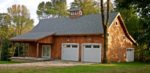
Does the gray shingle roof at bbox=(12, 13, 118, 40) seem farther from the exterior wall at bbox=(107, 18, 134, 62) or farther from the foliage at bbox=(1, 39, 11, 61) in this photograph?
the foliage at bbox=(1, 39, 11, 61)

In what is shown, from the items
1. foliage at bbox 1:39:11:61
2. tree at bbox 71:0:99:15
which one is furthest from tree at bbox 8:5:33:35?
foliage at bbox 1:39:11:61

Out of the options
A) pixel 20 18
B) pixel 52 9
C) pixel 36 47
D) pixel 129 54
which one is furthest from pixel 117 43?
pixel 52 9

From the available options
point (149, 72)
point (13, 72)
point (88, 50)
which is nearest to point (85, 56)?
point (88, 50)

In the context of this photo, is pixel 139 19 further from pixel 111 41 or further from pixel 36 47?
pixel 36 47

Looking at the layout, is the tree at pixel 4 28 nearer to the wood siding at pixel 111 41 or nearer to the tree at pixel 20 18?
the tree at pixel 20 18

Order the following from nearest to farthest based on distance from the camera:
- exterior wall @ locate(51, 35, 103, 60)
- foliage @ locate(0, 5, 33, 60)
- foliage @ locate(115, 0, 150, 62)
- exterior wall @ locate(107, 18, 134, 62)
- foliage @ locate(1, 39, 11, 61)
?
foliage @ locate(115, 0, 150, 62), exterior wall @ locate(51, 35, 103, 60), exterior wall @ locate(107, 18, 134, 62), foliage @ locate(1, 39, 11, 61), foliage @ locate(0, 5, 33, 60)

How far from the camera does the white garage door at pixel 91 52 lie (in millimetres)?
34997

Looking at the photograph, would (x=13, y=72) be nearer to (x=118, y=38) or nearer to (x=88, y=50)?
(x=88, y=50)

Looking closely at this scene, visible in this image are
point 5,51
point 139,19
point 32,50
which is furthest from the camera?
point 5,51

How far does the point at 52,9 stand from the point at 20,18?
8.33 metres

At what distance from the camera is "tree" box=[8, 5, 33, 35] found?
238 feet

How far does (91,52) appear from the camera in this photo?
116ft

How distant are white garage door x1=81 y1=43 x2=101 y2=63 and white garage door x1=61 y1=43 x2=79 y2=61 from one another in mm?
980

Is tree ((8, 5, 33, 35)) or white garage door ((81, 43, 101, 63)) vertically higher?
tree ((8, 5, 33, 35))
